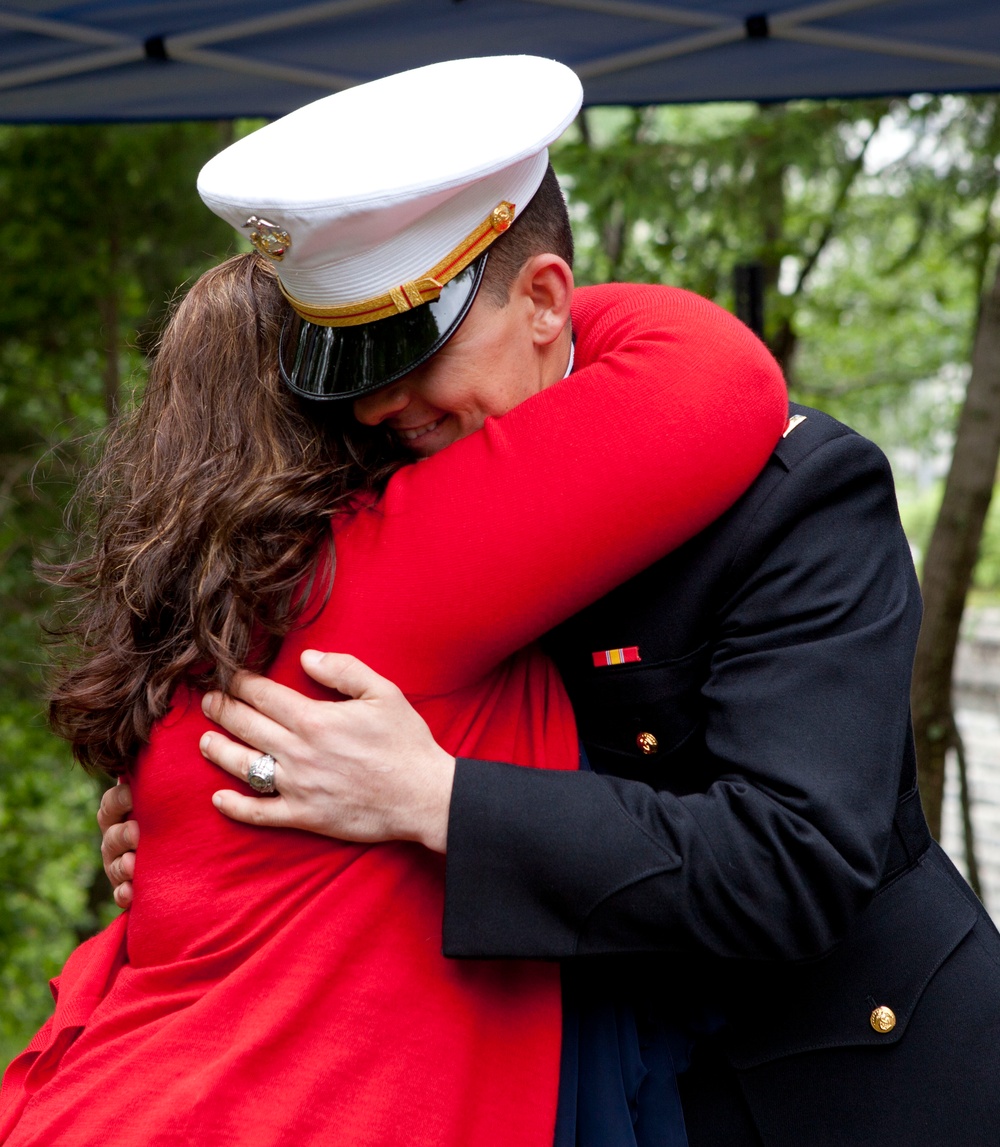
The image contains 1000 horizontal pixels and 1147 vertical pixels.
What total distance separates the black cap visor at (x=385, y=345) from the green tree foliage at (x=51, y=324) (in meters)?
5.38

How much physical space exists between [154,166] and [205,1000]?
6678mm

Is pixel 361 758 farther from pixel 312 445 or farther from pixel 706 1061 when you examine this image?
pixel 706 1061

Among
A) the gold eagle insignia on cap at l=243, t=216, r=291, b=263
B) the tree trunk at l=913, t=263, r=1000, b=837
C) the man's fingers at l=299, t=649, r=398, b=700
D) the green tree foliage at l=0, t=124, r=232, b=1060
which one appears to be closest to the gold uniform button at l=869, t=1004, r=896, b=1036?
the man's fingers at l=299, t=649, r=398, b=700

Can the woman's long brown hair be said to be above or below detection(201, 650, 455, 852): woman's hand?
above

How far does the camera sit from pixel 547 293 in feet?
5.63

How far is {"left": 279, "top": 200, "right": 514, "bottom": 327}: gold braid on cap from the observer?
157 centimetres

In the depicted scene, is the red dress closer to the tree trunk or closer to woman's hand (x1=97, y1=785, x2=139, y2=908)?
woman's hand (x1=97, y1=785, x2=139, y2=908)

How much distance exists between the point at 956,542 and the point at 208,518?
3.46m

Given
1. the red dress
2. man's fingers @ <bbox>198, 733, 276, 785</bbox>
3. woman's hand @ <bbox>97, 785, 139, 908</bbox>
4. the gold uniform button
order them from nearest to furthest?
the red dress, man's fingers @ <bbox>198, 733, 276, 785</bbox>, the gold uniform button, woman's hand @ <bbox>97, 785, 139, 908</bbox>

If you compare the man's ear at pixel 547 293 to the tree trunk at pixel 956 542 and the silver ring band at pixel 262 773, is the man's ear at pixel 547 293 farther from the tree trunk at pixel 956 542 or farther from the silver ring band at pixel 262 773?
the tree trunk at pixel 956 542

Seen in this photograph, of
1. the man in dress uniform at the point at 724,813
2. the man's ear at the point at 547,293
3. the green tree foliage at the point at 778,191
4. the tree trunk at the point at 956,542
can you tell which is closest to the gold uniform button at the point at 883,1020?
the man in dress uniform at the point at 724,813

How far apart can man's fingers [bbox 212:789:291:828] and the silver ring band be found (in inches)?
0.7

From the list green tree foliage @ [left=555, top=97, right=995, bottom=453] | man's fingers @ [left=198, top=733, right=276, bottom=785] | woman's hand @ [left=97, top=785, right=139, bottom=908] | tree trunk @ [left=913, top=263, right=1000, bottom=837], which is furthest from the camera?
green tree foliage @ [left=555, top=97, right=995, bottom=453]

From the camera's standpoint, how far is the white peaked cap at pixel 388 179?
1495 millimetres
